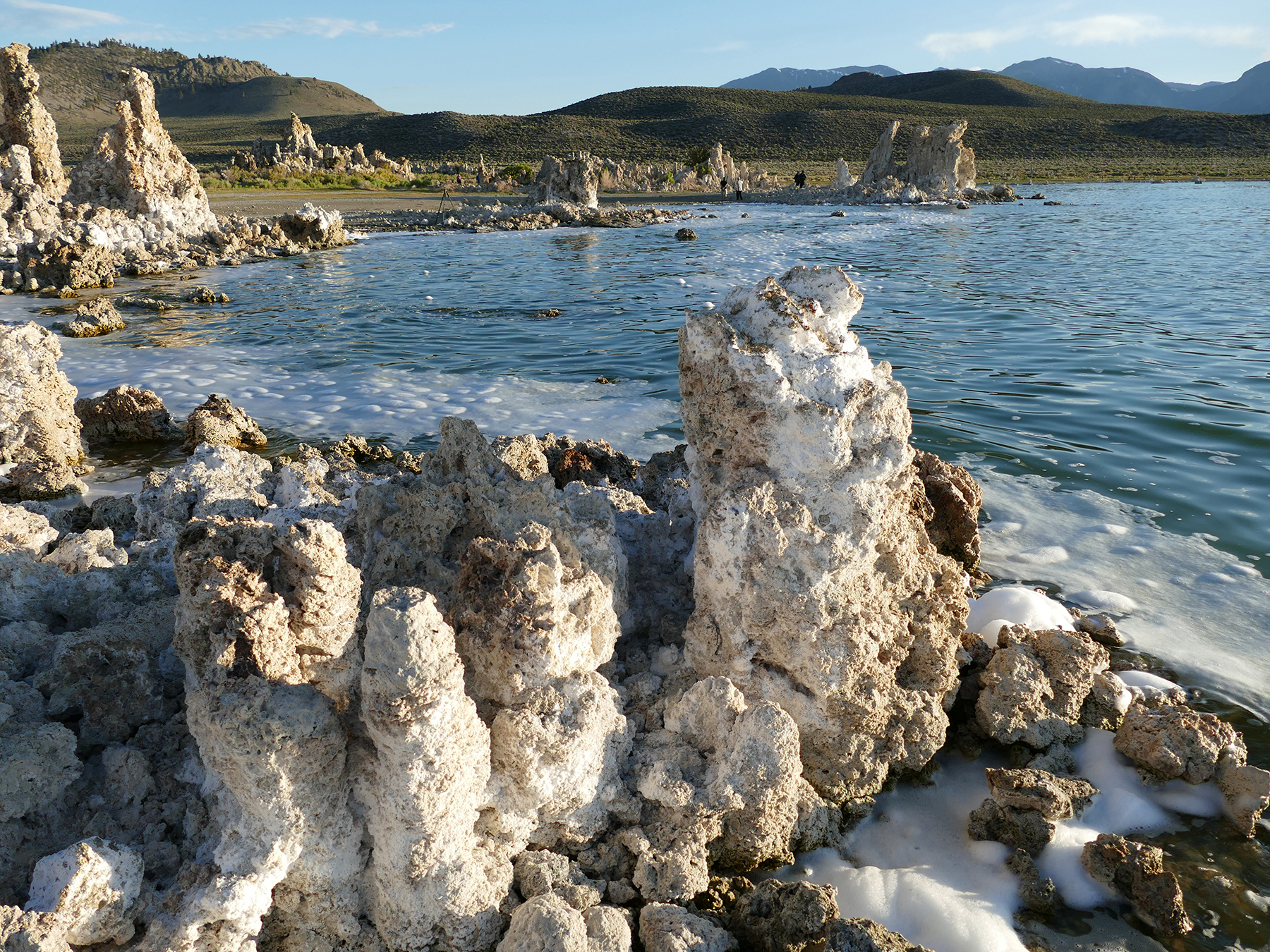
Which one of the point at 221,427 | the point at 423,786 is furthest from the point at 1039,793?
the point at 221,427

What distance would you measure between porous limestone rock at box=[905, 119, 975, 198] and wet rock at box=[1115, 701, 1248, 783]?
39823 mm

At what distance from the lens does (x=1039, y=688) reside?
2.91 meters

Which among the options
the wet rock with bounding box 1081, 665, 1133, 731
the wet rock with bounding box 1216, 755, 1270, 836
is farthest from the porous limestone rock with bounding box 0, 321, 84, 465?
the wet rock with bounding box 1216, 755, 1270, 836

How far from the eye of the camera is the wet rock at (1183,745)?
2.73m

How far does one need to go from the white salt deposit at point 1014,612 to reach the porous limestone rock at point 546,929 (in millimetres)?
2202

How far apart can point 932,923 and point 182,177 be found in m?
22.0

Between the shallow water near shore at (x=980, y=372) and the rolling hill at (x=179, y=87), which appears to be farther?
the rolling hill at (x=179, y=87)

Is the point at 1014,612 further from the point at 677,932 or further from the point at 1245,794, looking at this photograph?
the point at 677,932

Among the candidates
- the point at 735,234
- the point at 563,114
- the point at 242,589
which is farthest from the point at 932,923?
the point at 563,114

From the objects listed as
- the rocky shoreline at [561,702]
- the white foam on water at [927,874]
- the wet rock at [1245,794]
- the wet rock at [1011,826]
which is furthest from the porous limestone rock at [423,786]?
the wet rock at [1245,794]

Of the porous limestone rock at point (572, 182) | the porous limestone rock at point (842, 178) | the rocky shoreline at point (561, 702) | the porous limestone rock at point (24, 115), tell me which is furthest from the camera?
the porous limestone rock at point (842, 178)

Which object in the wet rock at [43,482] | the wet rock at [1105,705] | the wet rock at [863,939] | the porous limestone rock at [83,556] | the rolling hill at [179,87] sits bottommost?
the wet rock at [1105,705]

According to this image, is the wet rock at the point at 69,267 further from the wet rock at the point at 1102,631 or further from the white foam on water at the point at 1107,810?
the white foam on water at the point at 1107,810

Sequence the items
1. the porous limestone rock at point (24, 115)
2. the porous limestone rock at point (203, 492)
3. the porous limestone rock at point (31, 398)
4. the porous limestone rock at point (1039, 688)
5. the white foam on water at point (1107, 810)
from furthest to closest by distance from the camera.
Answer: the porous limestone rock at point (24, 115), the porous limestone rock at point (31, 398), the porous limestone rock at point (203, 492), the porous limestone rock at point (1039, 688), the white foam on water at point (1107, 810)
